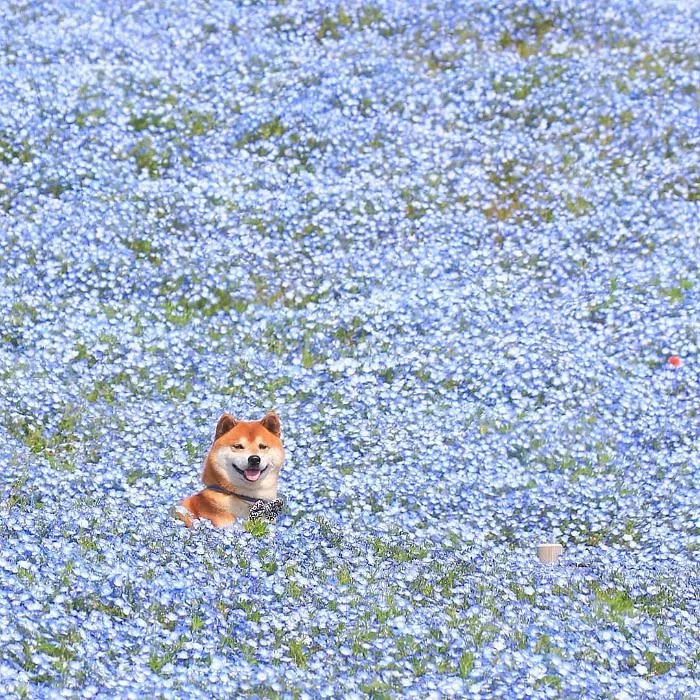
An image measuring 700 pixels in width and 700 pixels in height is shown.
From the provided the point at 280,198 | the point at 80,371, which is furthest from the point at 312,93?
the point at 80,371

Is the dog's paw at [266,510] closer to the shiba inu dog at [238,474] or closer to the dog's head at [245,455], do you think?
the shiba inu dog at [238,474]

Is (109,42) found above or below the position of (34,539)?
above

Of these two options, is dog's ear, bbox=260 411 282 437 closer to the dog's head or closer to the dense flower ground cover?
the dog's head

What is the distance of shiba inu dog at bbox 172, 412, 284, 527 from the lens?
911 cm

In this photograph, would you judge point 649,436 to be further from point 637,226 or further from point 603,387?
point 637,226

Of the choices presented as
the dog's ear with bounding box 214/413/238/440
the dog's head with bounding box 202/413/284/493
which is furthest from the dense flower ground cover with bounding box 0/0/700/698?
the dog's ear with bounding box 214/413/238/440

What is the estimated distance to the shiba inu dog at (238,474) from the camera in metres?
9.11

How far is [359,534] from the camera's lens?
Answer: 32.1ft

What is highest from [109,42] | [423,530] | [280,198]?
[109,42]

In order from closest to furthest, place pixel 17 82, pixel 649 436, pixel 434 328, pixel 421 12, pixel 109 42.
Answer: pixel 649 436 < pixel 434 328 < pixel 17 82 < pixel 109 42 < pixel 421 12

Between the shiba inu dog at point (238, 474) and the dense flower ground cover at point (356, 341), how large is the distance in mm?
159

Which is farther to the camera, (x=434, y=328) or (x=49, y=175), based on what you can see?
(x=49, y=175)

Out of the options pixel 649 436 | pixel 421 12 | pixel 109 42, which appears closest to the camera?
pixel 649 436

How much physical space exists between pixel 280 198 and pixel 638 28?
837cm
